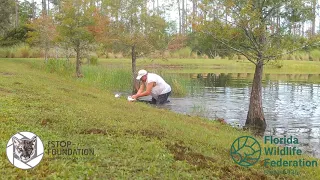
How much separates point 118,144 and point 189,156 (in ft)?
3.38

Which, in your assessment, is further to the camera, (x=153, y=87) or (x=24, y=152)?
(x=153, y=87)

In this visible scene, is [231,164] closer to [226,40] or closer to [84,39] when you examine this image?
[226,40]

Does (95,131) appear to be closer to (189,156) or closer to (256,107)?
(189,156)

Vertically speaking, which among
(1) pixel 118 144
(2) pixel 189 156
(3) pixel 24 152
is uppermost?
(3) pixel 24 152

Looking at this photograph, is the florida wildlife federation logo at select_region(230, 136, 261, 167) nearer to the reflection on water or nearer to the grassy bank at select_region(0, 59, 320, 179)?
the grassy bank at select_region(0, 59, 320, 179)

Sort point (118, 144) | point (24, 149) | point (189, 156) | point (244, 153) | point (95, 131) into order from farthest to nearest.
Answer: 1. point (95, 131)
2. point (244, 153)
3. point (118, 144)
4. point (189, 156)
5. point (24, 149)

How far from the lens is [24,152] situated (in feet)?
13.6

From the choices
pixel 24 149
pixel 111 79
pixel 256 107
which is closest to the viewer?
pixel 24 149

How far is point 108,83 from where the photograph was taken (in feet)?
61.5

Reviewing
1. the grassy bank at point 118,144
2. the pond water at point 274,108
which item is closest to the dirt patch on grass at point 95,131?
the grassy bank at point 118,144

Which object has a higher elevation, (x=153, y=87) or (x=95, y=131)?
(x=153, y=87)

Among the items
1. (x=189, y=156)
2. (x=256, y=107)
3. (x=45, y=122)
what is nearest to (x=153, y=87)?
(x=256, y=107)

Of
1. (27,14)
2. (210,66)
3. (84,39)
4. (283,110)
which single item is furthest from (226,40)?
(27,14)

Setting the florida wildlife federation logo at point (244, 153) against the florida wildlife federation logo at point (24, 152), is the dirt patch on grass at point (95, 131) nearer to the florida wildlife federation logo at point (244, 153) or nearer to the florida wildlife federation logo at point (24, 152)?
the florida wildlife federation logo at point (24, 152)
